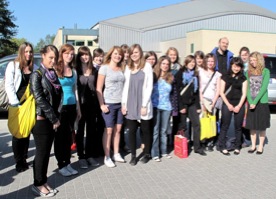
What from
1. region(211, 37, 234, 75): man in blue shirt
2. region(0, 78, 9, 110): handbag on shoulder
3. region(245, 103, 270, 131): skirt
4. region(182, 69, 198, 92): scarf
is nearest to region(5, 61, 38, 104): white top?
region(0, 78, 9, 110): handbag on shoulder

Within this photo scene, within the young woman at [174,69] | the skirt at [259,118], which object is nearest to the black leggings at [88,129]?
the young woman at [174,69]

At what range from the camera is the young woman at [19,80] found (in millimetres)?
5008

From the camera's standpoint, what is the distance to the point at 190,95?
6406 mm

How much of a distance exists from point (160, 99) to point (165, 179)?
5.07 feet

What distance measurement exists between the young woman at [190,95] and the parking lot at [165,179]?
1.93 ft

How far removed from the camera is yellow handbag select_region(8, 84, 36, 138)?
4.46 m

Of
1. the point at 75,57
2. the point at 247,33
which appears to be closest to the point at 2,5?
the point at 247,33

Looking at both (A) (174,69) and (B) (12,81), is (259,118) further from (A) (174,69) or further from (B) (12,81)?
(B) (12,81)

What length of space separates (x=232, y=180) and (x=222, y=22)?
156 feet

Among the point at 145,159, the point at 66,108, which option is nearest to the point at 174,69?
the point at 145,159

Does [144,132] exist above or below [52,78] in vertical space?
below

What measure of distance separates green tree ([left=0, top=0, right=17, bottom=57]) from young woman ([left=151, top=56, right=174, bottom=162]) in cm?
5270

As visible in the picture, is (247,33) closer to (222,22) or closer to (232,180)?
(222,22)

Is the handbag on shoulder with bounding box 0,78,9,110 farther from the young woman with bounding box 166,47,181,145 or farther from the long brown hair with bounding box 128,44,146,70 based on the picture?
the young woman with bounding box 166,47,181,145
